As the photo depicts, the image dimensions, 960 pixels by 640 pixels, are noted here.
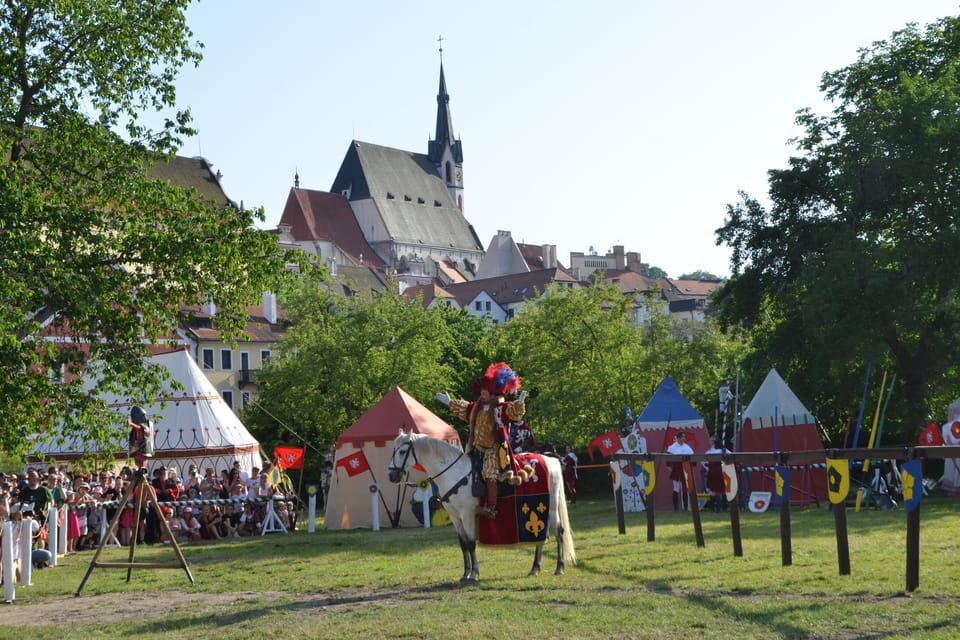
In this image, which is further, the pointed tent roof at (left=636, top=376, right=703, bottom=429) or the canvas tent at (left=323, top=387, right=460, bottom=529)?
the pointed tent roof at (left=636, top=376, right=703, bottom=429)

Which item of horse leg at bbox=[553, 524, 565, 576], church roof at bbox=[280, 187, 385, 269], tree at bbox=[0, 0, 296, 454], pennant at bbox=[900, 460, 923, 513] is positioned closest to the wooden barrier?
pennant at bbox=[900, 460, 923, 513]

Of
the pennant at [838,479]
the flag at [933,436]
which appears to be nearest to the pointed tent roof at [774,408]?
the flag at [933,436]

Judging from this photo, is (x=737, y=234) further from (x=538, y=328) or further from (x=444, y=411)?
(x=444, y=411)

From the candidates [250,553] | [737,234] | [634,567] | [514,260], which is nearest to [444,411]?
[737,234]

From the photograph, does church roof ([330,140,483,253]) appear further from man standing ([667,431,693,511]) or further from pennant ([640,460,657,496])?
pennant ([640,460,657,496])

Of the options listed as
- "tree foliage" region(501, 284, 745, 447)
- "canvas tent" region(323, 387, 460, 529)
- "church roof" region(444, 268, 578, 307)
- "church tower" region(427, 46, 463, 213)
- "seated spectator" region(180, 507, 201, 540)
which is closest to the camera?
"seated spectator" region(180, 507, 201, 540)

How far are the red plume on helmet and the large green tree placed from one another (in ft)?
60.2

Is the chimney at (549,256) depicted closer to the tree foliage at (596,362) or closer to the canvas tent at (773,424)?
the tree foliage at (596,362)

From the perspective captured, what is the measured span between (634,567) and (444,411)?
132ft

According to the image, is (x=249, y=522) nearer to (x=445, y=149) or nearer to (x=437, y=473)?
(x=437, y=473)

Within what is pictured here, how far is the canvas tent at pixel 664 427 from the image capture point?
3109 centimetres

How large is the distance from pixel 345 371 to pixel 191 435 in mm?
20615

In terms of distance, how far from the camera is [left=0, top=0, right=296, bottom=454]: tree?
67.4 ft

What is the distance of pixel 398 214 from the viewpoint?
155 m
